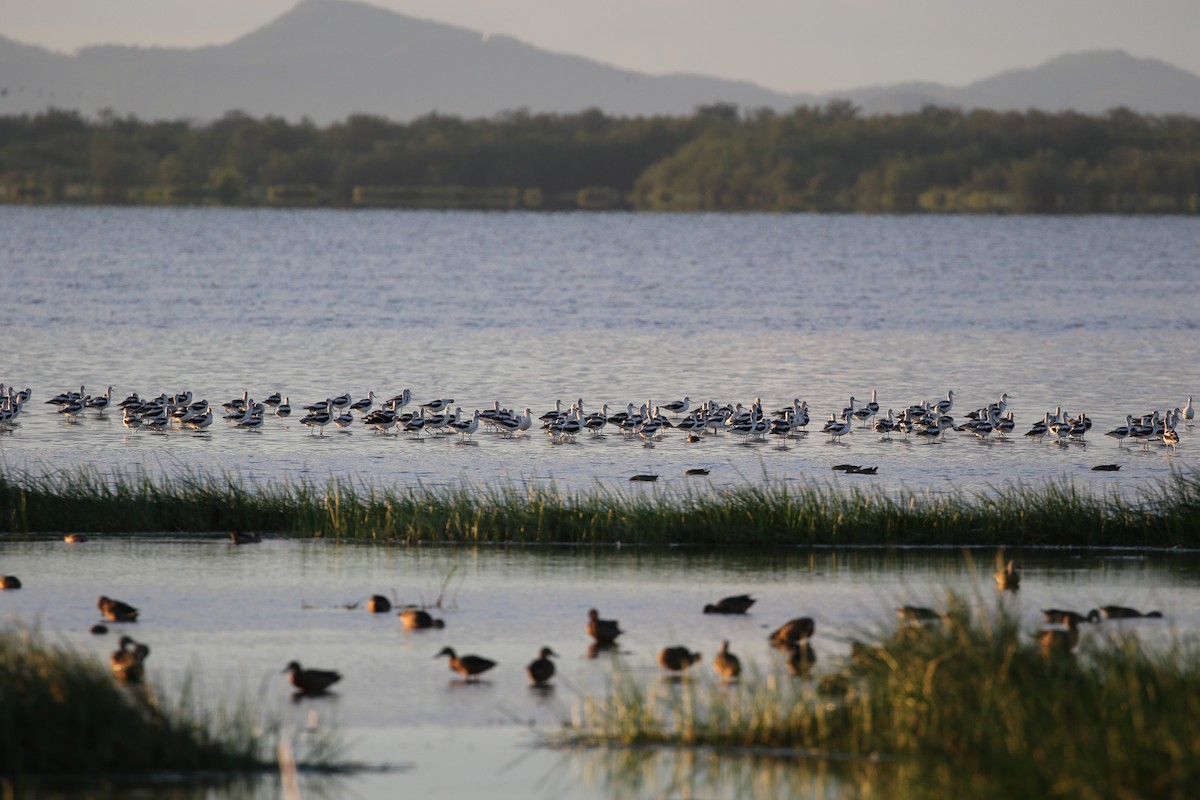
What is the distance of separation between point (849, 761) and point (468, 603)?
18.5 ft

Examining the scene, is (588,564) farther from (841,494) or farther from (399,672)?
(399,672)

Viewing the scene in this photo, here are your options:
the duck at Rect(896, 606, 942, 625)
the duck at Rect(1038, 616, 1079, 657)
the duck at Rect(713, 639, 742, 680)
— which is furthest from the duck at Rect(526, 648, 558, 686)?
the duck at Rect(1038, 616, 1079, 657)

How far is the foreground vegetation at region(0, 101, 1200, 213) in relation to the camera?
563ft

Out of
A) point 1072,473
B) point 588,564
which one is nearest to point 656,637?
point 588,564

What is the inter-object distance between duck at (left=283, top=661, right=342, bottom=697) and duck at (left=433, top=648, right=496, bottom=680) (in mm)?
936

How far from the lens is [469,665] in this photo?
12.8 m

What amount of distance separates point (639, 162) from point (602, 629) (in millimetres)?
174927

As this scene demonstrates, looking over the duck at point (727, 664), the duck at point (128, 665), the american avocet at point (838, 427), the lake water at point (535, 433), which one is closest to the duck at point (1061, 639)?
the lake water at point (535, 433)

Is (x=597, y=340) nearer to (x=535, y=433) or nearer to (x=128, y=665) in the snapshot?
(x=535, y=433)

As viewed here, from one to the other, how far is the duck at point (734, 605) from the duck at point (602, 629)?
127 cm

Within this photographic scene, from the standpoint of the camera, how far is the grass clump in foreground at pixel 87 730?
10.1 metres

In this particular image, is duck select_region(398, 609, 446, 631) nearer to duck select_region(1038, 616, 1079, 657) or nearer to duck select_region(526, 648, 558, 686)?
duck select_region(526, 648, 558, 686)

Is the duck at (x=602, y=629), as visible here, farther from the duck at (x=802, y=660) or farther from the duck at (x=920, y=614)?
the duck at (x=920, y=614)

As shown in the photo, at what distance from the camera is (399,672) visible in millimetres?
13125
